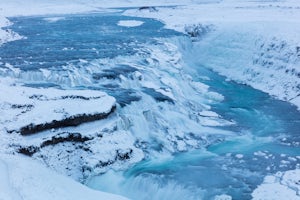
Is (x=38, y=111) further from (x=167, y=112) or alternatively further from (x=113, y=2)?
(x=113, y=2)

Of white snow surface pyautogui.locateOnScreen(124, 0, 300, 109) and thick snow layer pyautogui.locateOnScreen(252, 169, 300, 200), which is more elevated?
white snow surface pyautogui.locateOnScreen(124, 0, 300, 109)

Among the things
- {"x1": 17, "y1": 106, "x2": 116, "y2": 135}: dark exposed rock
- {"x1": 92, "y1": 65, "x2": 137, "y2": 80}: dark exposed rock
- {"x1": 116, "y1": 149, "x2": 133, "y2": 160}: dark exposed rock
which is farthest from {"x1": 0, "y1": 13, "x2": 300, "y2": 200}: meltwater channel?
{"x1": 17, "y1": 106, "x2": 116, "y2": 135}: dark exposed rock

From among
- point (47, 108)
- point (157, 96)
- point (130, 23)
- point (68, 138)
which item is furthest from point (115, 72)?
point (130, 23)

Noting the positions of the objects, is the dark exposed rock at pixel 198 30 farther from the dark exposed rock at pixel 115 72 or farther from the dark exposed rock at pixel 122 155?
the dark exposed rock at pixel 122 155

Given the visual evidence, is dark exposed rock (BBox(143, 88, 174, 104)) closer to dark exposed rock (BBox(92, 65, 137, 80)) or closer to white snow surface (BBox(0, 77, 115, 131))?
dark exposed rock (BBox(92, 65, 137, 80))

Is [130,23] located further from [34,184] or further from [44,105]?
[34,184]

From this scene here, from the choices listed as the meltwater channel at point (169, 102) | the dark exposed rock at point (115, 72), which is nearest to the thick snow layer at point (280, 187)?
the meltwater channel at point (169, 102)
